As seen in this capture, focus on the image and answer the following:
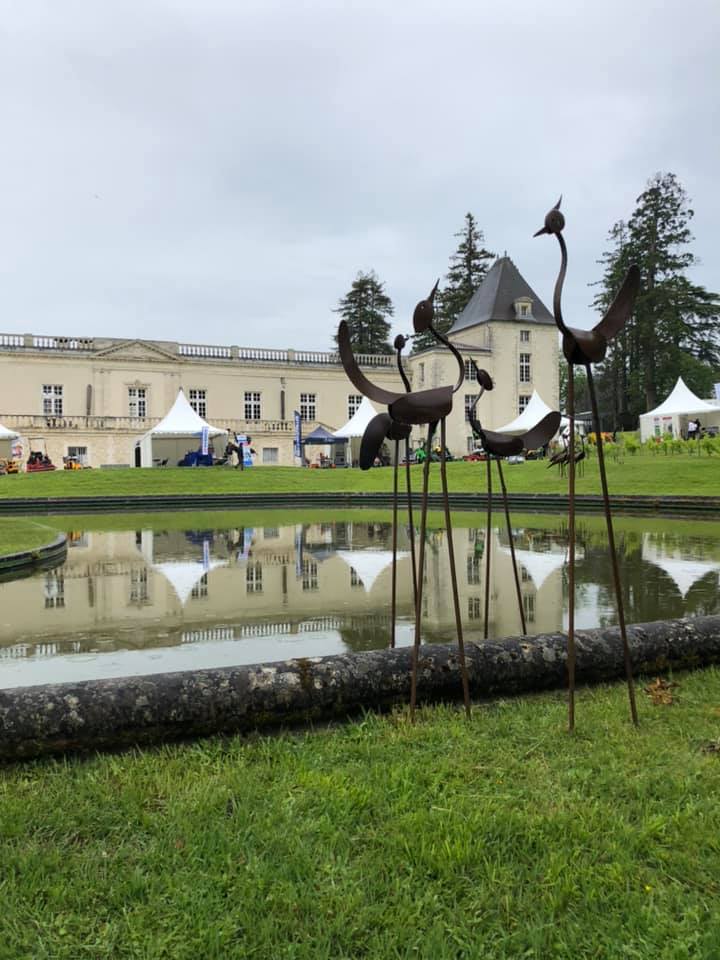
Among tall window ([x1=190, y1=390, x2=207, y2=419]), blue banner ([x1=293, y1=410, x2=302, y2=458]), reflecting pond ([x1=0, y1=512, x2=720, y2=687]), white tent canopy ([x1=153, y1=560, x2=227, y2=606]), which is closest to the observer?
reflecting pond ([x1=0, y1=512, x2=720, y2=687])

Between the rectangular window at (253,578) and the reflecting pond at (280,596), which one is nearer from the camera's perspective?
the reflecting pond at (280,596)

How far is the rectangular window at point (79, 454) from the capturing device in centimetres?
3947

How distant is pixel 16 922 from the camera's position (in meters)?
2.01

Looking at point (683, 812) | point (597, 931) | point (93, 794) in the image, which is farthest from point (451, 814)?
point (93, 794)

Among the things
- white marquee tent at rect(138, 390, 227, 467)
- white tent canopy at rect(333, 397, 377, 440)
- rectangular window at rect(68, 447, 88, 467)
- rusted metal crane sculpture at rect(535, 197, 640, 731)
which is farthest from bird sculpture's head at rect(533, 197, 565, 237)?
rectangular window at rect(68, 447, 88, 467)

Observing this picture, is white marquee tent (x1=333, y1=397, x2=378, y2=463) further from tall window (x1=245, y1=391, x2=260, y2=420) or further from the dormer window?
the dormer window

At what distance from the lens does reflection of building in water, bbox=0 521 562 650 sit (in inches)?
251

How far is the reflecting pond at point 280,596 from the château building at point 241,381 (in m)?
27.8

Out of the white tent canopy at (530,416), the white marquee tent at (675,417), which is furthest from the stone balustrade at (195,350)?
the white marquee tent at (675,417)

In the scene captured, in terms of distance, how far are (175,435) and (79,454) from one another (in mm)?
5312

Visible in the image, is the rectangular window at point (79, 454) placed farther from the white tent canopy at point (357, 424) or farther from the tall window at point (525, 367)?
the tall window at point (525, 367)

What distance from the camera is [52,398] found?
139 feet

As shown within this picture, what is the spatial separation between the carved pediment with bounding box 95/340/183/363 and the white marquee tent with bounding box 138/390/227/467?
173 inches

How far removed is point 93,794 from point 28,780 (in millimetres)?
364
